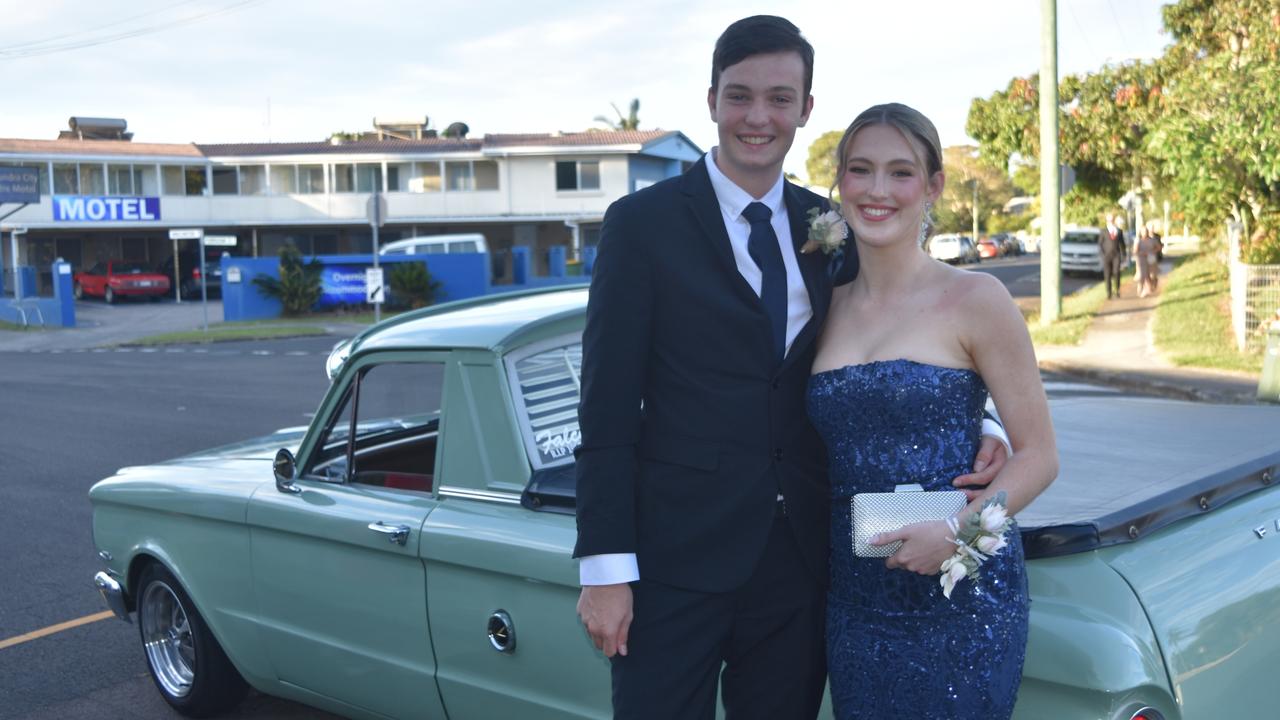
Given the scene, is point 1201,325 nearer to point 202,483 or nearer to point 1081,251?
point 202,483

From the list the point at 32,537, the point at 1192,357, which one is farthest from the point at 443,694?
the point at 1192,357

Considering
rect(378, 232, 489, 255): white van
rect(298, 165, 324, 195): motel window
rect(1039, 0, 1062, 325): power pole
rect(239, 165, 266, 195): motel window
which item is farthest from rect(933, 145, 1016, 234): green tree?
rect(1039, 0, 1062, 325): power pole

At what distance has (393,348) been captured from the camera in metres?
3.95

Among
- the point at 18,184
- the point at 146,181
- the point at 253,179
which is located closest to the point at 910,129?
the point at 18,184

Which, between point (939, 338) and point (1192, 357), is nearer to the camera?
point (939, 338)

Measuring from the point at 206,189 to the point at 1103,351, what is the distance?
4296cm

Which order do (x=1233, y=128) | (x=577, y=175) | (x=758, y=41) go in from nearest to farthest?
(x=758, y=41) < (x=1233, y=128) < (x=577, y=175)

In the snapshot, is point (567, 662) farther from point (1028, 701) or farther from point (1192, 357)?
point (1192, 357)

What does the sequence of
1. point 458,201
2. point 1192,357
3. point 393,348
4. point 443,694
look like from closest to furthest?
point 443,694 → point 393,348 → point 1192,357 → point 458,201

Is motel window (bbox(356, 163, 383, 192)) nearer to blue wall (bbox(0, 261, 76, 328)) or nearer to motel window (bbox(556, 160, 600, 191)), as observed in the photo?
motel window (bbox(556, 160, 600, 191))

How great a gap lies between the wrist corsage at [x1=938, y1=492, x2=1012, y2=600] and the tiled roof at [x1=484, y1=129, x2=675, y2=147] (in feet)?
156

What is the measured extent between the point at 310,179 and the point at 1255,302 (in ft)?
139

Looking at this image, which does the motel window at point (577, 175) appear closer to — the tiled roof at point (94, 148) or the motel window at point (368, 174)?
the motel window at point (368, 174)

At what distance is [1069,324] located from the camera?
2116cm
